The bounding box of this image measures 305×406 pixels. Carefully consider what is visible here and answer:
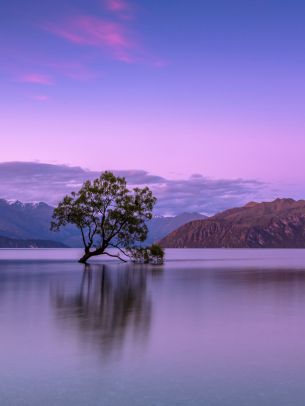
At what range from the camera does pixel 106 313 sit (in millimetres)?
31594

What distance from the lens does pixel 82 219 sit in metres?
102

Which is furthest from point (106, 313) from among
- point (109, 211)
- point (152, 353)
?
point (109, 211)

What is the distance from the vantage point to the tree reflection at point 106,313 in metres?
23.0

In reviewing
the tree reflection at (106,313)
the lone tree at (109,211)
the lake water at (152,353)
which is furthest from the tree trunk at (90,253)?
the lake water at (152,353)

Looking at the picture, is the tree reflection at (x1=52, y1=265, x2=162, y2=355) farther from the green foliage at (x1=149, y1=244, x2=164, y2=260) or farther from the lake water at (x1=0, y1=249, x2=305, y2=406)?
the green foliage at (x1=149, y1=244, x2=164, y2=260)

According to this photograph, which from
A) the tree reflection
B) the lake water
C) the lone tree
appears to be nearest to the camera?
the lake water

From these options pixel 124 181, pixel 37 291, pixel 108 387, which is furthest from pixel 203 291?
pixel 124 181

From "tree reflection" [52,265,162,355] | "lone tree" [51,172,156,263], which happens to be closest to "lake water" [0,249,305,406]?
"tree reflection" [52,265,162,355]

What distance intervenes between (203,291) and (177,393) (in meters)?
32.8

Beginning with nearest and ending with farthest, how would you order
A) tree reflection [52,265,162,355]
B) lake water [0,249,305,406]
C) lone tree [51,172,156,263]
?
1. lake water [0,249,305,406]
2. tree reflection [52,265,162,355]
3. lone tree [51,172,156,263]

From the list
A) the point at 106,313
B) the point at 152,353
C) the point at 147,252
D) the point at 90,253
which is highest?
the point at 147,252

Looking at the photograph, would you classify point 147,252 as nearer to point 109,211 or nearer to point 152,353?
point 109,211

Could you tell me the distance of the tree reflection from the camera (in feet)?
75.5

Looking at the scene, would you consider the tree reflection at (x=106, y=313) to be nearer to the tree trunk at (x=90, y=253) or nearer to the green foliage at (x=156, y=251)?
the tree trunk at (x=90, y=253)
